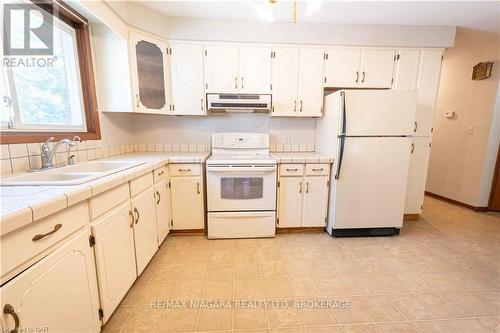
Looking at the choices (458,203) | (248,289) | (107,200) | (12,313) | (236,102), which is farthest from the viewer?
(458,203)

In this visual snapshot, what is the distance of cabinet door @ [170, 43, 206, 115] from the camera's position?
2.49 m

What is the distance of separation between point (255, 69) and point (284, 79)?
36cm

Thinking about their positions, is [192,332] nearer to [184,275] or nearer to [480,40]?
[184,275]

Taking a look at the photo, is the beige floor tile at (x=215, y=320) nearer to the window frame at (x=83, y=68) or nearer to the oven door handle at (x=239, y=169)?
the oven door handle at (x=239, y=169)

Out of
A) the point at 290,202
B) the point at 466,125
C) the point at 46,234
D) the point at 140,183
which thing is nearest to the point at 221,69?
the point at 140,183

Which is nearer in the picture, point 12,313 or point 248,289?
point 12,313

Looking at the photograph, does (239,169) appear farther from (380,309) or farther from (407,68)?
(407,68)

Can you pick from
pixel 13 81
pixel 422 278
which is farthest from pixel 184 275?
pixel 422 278

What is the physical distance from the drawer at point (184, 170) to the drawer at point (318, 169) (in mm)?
1225

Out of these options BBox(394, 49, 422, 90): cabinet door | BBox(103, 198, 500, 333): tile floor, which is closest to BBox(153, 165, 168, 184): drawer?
BBox(103, 198, 500, 333): tile floor

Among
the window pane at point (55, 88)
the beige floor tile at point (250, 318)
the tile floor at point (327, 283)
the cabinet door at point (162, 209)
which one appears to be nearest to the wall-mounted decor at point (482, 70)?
the tile floor at point (327, 283)

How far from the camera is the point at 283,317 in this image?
1.43 m

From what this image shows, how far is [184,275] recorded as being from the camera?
1.84m

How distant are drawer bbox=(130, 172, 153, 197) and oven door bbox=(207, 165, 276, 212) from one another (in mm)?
608
